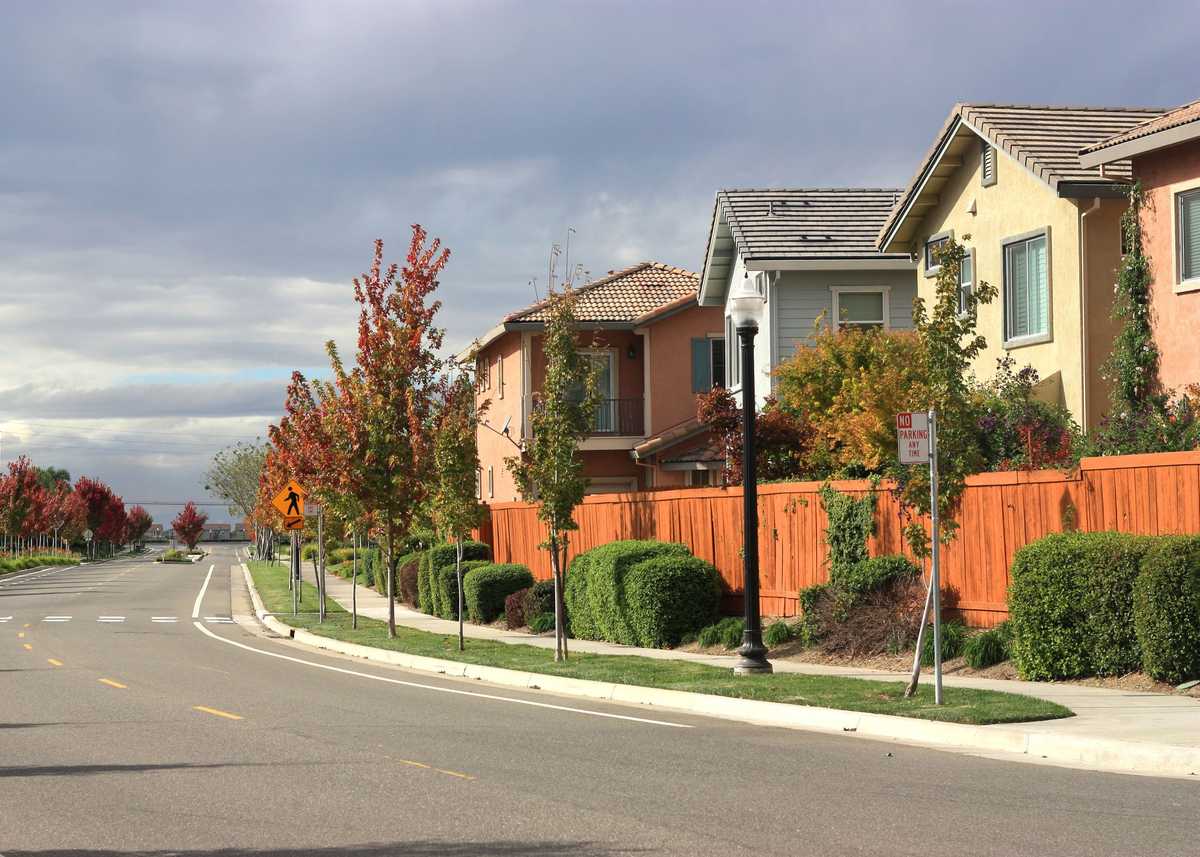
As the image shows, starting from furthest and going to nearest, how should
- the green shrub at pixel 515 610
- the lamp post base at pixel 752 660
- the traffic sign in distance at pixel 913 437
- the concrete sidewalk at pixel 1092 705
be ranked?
the green shrub at pixel 515 610
the lamp post base at pixel 752 660
the traffic sign in distance at pixel 913 437
the concrete sidewalk at pixel 1092 705

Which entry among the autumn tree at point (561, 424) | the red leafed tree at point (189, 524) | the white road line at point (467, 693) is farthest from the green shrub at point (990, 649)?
the red leafed tree at point (189, 524)

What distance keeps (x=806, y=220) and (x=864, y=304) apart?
269cm

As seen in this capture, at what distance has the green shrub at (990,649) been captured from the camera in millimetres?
17984

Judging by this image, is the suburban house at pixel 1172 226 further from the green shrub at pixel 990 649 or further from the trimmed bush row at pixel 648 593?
the trimmed bush row at pixel 648 593

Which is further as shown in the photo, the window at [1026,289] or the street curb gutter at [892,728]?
the window at [1026,289]

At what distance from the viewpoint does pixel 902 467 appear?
1741 cm

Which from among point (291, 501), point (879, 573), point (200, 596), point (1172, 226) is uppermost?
point (1172, 226)

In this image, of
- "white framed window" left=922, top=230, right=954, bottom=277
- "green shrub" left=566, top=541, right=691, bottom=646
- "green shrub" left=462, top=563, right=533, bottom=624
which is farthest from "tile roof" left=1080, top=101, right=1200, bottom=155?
"green shrub" left=462, top=563, right=533, bottom=624

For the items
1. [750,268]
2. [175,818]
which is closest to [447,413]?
[750,268]

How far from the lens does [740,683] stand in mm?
17484

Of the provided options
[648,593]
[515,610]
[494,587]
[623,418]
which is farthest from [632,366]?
[648,593]

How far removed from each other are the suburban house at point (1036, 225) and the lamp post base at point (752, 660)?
8.39 m

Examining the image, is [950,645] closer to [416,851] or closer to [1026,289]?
[1026,289]

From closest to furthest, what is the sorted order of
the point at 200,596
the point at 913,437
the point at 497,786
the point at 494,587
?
the point at 497,786, the point at 913,437, the point at 494,587, the point at 200,596
